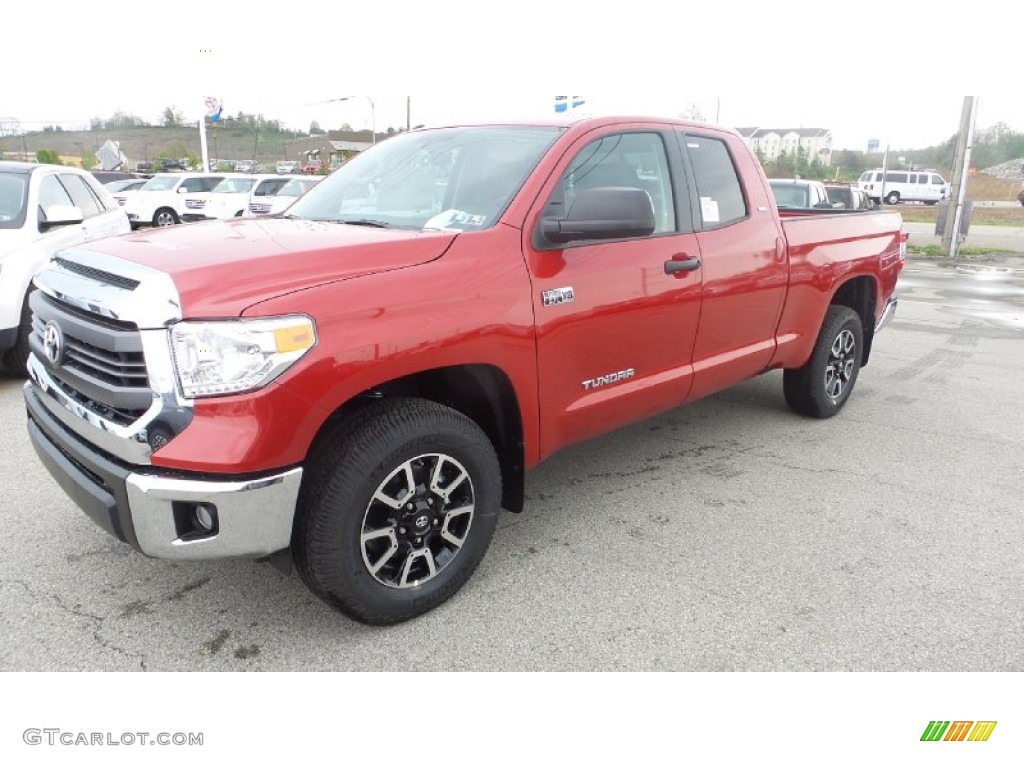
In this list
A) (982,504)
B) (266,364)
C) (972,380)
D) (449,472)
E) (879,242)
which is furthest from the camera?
(972,380)

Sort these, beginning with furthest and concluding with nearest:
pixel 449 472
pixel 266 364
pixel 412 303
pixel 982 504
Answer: pixel 982 504 < pixel 449 472 < pixel 412 303 < pixel 266 364

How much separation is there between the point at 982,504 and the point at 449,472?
2974 millimetres

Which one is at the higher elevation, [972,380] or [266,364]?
[266,364]

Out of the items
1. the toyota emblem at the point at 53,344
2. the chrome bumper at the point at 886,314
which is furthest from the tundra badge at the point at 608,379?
the chrome bumper at the point at 886,314

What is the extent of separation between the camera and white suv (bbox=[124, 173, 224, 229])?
65.3ft

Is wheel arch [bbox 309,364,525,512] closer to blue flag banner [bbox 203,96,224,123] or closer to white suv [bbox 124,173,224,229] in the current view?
white suv [bbox 124,173,224,229]

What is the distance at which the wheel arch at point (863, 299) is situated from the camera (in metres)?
5.51

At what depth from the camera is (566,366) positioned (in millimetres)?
3221

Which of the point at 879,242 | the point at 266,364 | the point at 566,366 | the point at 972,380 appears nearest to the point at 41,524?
the point at 266,364

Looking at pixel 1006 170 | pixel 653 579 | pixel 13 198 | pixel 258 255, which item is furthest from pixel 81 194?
pixel 1006 170

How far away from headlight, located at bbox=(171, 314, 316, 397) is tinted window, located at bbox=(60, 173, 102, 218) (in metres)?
5.82

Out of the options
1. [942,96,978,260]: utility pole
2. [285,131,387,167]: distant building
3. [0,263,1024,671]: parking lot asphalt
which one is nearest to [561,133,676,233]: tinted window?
[0,263,1024,671]: parking lot asphalt

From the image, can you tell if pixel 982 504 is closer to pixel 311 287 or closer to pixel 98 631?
pixel 311 287
